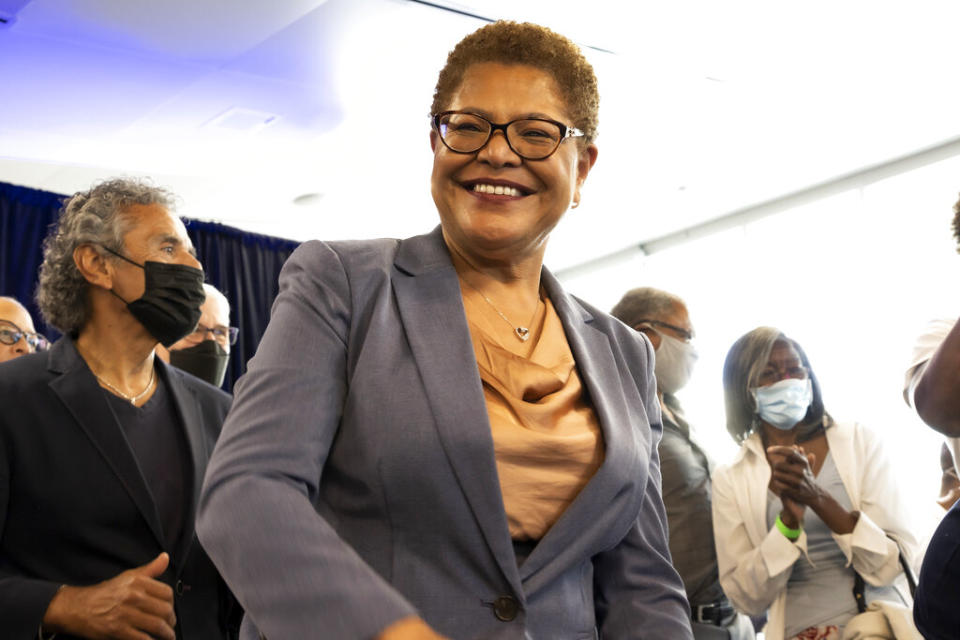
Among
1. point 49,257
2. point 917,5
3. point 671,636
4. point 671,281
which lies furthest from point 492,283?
point 671,281

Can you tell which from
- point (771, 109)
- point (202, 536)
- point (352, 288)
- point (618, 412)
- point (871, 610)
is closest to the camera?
point (202, 536)

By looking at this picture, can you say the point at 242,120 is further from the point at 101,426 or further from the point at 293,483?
the point at 293,483

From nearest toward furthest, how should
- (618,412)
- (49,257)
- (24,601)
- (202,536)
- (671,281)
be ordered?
(202,536) → (618,412) → (24,601) → (49,257) → (671,281)

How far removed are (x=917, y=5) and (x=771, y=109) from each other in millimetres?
1591

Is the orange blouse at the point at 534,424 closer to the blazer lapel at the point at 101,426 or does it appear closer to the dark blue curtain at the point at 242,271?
the blazer lapel at the point at 101,426

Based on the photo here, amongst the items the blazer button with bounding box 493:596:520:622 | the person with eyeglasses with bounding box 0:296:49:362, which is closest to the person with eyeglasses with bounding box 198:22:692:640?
the blazer button with bounding box 493:596:520:622

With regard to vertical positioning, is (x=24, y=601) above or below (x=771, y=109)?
below

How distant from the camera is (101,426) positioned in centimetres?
236

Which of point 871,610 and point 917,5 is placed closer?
point 871,610

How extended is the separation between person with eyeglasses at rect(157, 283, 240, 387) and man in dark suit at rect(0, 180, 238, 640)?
175 centimetres

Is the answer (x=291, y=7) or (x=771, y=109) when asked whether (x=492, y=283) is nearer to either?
(x=291, y=7)

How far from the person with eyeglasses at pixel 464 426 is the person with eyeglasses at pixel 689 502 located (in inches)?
79.7

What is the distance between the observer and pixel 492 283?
150 centimetres

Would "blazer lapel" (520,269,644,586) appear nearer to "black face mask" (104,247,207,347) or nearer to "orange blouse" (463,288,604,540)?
"orange blouse" (463,288,604,540)
